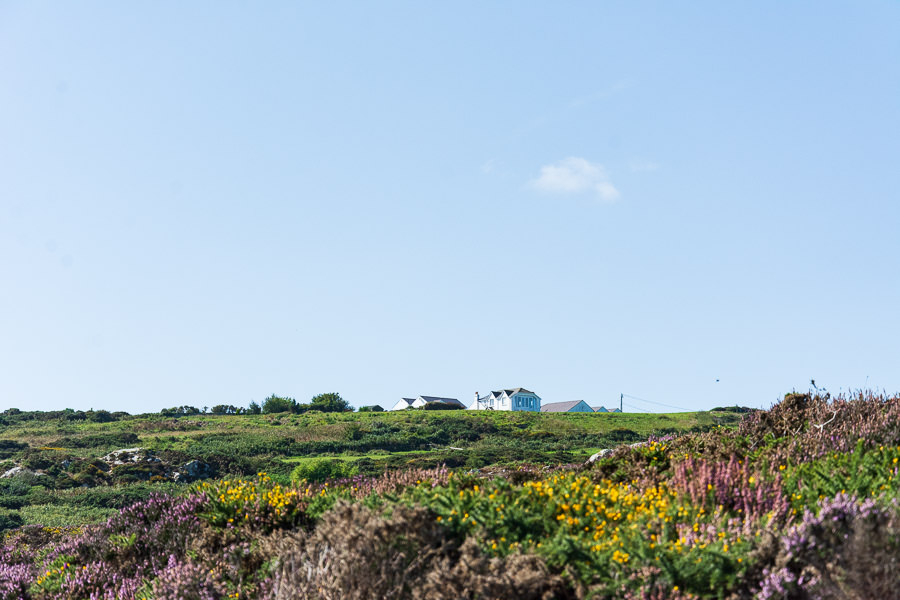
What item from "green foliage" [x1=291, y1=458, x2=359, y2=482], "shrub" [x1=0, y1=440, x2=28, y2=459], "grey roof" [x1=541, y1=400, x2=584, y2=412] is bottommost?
"shrub" [x1=0, y1=440, x2=28, y2=459]

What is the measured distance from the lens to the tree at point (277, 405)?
70.3 metres

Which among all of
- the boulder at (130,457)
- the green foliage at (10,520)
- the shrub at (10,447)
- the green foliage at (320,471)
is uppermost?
the green foliage at (320,471)

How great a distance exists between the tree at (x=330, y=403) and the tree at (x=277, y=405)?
2.30 metres

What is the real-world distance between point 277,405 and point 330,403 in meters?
6.44

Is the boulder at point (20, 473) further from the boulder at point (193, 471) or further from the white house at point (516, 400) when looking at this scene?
the white house at point (516, 400)

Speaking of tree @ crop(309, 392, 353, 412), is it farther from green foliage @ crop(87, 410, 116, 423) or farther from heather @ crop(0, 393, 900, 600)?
heather @ crop(0, 393, 900, 600)

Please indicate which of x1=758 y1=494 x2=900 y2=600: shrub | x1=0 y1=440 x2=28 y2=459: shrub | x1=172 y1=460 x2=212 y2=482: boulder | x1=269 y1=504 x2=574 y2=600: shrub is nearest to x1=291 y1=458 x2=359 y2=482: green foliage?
x1=172 y1=460 x2=212 y2=482: boulder

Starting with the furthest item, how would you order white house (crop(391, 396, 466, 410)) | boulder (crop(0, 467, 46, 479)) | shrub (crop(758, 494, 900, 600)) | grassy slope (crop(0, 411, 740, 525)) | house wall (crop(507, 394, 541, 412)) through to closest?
white house (crop(391, 396, 466, 410)) → house wall (crop(507, 394, 541, 412)) → boulder (crop(0, 467, 46, 479)) → grassy slope (crop(0, 411, 740, 525)) → shrub (crop(758, 494, 900, 600))

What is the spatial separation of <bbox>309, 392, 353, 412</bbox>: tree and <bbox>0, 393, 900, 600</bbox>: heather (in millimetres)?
63373

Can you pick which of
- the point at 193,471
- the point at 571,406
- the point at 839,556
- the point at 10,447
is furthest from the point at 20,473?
the point at 571,406

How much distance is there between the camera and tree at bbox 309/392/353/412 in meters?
72.4

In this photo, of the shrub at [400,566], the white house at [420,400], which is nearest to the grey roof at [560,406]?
the white house at [420,400]

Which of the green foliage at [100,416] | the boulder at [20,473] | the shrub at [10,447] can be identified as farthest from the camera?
the green foliage at [100,416]

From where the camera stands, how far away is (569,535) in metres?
5.93
